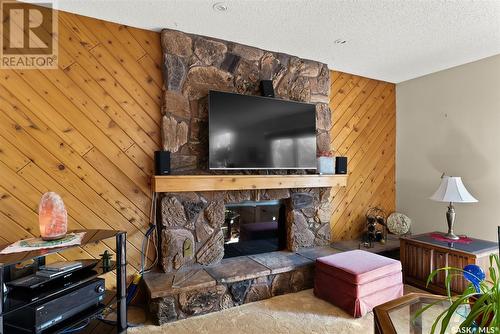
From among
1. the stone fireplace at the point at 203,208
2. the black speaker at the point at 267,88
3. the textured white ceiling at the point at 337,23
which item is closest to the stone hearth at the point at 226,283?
the stone fireplace at the point at 203,208

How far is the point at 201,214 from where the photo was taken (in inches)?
102

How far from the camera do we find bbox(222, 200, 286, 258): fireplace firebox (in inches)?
111

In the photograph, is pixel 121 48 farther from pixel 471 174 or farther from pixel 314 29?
pixel 471 174

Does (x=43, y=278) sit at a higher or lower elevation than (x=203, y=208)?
lower

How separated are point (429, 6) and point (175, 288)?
2.94 meters

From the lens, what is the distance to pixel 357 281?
2.22m

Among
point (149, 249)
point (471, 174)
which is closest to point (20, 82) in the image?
point (149, 249)

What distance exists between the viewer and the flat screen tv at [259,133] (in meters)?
2.53

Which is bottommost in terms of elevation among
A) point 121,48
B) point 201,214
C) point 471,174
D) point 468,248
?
point 468,248

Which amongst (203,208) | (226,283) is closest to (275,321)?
(226,283)

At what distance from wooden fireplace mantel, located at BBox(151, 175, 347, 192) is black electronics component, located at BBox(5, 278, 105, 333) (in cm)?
85

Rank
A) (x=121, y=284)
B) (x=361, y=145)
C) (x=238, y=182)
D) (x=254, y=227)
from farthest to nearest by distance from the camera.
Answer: (x=361, y=145)
(x=254, y=227)
(x=238, y=182)
(x=121, y=284)

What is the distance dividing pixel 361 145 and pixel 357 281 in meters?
2.02

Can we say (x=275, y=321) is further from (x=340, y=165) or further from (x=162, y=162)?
(x=340, y=165)
